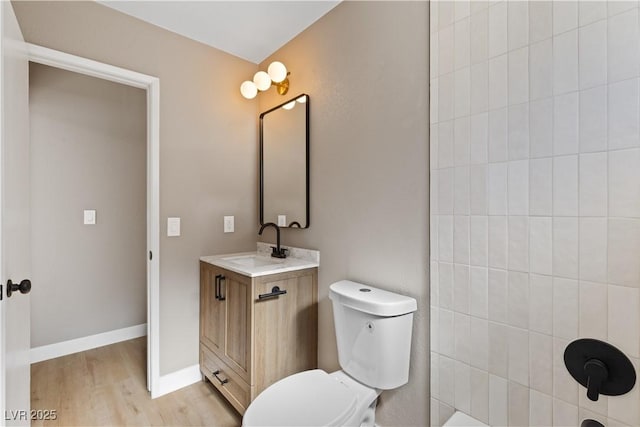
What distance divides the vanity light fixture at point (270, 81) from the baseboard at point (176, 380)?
1892 millimetres

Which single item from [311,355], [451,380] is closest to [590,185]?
[451,380]

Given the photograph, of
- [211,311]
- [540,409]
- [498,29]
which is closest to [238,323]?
[211,311]

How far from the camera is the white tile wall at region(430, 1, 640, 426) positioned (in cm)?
86

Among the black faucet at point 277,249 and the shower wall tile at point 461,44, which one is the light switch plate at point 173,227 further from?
the shower wall tile at point 461,44

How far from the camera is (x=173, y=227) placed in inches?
79.2

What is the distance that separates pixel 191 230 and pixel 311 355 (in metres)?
1.12

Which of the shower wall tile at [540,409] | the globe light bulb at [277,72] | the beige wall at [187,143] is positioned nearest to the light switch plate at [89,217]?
the beige wall at [187,143]

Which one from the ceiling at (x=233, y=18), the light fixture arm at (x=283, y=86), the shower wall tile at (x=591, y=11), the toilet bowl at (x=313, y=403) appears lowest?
the toilet bowl at (x=313, y=403)

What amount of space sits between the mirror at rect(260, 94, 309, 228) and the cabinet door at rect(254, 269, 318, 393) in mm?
400

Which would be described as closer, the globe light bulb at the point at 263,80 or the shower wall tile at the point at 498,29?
the shower wall tile at the point at 498,29

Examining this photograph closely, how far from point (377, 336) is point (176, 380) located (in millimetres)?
1485

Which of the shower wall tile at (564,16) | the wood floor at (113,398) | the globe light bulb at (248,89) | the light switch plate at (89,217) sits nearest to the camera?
the shower wall tile at (564,16)

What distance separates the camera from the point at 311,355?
184cm

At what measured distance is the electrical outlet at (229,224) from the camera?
2.25 m
